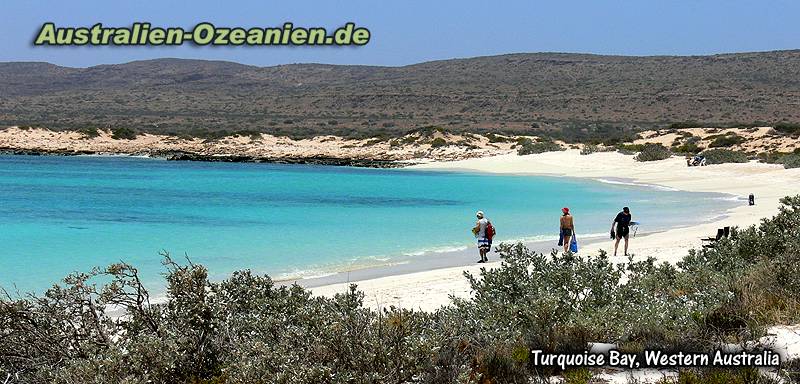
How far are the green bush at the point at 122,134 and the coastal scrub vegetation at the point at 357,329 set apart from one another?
71870 mm

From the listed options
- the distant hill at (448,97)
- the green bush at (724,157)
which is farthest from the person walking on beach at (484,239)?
the distant hill at (448,97)

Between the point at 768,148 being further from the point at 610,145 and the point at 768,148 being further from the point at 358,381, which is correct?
the point at 358,381

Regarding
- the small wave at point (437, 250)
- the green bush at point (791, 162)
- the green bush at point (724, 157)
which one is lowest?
the small wave at point (437, 250)

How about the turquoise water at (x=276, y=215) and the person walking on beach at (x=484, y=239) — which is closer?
the person walking on beach at (x=484, y=239)

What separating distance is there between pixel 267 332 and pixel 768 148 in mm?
52170

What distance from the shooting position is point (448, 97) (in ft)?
363

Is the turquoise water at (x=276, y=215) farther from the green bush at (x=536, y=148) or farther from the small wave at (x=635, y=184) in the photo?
the green bush at (x=536, y=148)

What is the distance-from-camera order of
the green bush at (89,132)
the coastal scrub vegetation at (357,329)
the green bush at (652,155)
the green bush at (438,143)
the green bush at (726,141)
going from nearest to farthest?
the coastal scrub vegetation at (357,329) → the green bush at (652,155) → the green bush at (726,141) → the green bush at (438,143) → the green bush at (89,132)

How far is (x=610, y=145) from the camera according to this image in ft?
192

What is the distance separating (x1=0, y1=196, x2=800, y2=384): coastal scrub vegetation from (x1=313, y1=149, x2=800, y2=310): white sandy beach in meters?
1.78

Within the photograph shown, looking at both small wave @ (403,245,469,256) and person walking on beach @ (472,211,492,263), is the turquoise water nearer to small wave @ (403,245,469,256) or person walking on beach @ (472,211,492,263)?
small wave @ (403,245,469,256)

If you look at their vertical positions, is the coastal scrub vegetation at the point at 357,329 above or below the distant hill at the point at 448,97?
below

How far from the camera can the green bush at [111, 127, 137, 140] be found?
73.4 m

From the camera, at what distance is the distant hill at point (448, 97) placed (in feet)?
296
